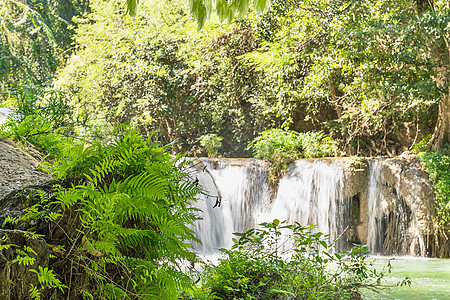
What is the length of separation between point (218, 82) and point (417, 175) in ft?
28.4

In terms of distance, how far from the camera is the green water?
6.11 metres

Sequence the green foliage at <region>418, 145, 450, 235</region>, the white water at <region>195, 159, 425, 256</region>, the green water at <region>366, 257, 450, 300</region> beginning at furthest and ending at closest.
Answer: the white water at <region>195, 159, 425, 256</region>
the green foliage at <region>418, 145, 450, 235</region>
the green water at <region>366, 257, 450, 300</region>

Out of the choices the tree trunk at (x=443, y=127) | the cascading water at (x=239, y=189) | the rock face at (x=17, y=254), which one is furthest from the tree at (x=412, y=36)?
the rock face at (x=17, y=254)

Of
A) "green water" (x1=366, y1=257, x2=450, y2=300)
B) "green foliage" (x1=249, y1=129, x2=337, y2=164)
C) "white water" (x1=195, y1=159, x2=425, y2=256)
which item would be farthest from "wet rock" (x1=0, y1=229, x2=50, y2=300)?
"green foliage" (x1=249, y1=129, x2=337, y2=164)

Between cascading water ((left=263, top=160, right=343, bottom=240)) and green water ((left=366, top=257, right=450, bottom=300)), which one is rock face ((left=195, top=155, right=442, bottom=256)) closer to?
cascading water ((left=263, top=160, right=343, bottom=240))

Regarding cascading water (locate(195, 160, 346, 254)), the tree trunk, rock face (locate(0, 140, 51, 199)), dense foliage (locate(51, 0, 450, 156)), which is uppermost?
dense foliage (locate(51, 0, 450, 156))

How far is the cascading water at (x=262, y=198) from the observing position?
467 inches

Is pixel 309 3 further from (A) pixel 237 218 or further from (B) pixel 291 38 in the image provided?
(A) pixel 237 218

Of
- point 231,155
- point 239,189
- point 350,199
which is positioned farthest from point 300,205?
point 231,155

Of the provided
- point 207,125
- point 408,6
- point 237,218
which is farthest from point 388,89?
point 207,125

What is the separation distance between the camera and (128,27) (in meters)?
19.3

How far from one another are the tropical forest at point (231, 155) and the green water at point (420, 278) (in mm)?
59

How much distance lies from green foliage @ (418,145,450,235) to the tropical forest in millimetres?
43

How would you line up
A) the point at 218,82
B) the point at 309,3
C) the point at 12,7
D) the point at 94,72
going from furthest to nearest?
the point at 12,7, the point at 94,72, the point at 218,82, the point at 309,3
